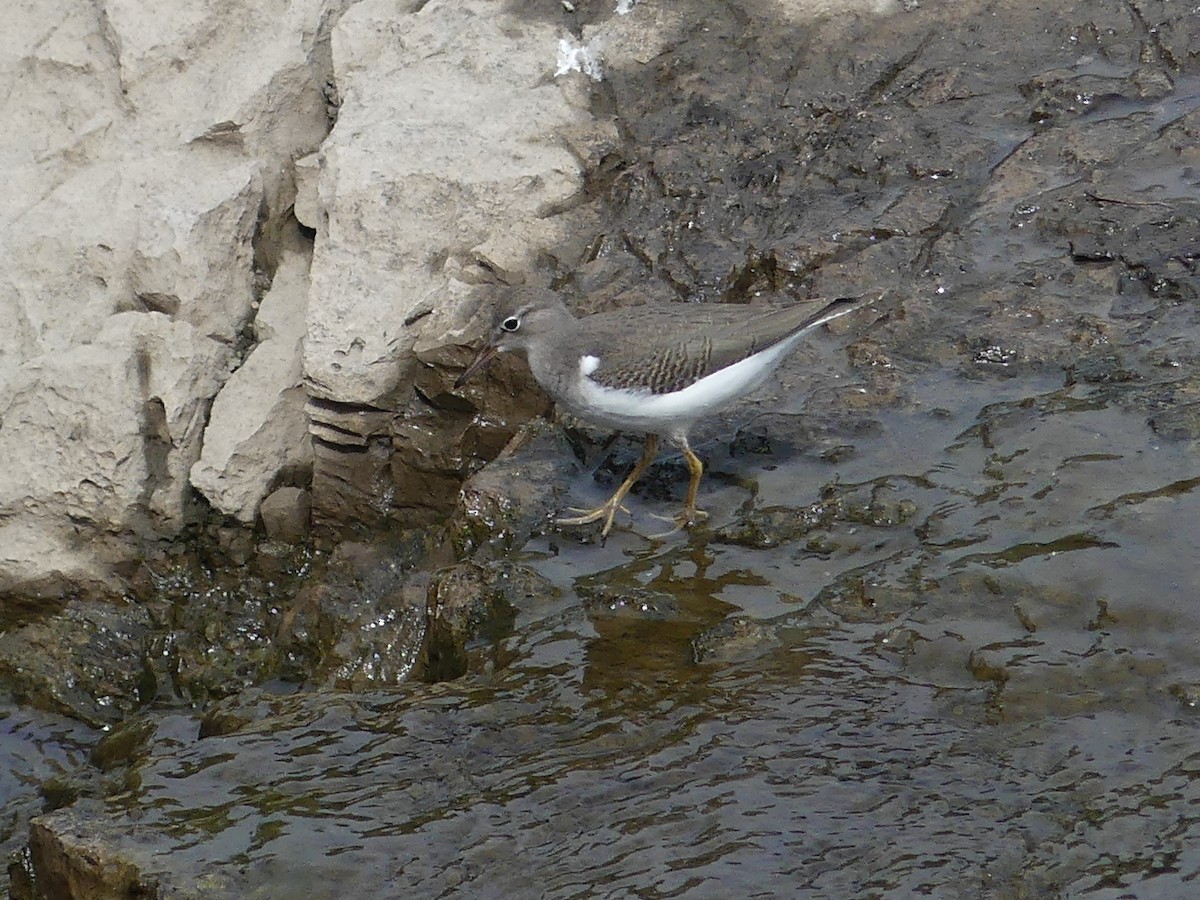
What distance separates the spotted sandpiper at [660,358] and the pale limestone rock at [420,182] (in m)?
1.46

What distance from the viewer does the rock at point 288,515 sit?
883 centimetres

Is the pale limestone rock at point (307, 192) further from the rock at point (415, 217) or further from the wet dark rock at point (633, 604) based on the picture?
the wet dark rock at point (633, 604)

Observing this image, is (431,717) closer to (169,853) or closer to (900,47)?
(169,853)

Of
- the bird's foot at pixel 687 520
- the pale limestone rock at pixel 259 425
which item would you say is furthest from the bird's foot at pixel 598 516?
the pale limestone rock at pixel 259 425

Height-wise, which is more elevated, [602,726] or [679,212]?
[679,212]

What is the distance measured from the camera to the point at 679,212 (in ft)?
29.6

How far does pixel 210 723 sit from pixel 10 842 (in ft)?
6.26

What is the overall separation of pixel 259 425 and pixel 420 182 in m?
1.95

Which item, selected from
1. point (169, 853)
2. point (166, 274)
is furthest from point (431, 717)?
point (166, 274)

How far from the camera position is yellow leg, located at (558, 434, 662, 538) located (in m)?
7.29

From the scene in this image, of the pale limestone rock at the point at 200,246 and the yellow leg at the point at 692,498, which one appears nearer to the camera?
the yellow leg at the point at 692,498

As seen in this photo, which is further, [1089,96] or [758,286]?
[1089,96]

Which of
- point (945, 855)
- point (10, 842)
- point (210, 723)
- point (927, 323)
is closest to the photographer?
point (945, 855)

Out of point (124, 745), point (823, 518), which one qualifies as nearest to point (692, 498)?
point (823, 518)
